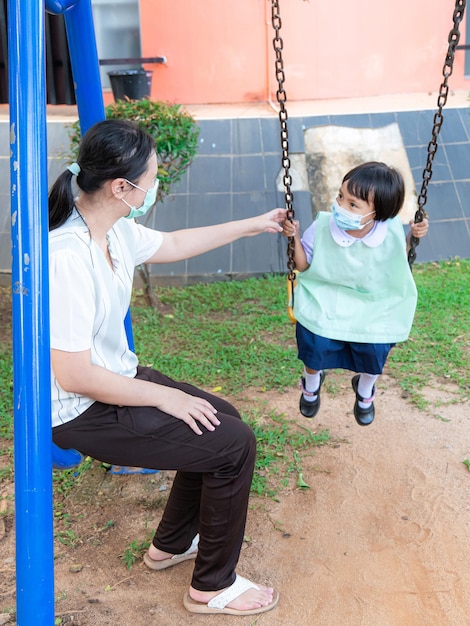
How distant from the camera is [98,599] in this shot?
2.84 m

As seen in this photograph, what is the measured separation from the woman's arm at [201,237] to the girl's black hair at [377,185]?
334 mm

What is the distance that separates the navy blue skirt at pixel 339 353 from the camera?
3418mm

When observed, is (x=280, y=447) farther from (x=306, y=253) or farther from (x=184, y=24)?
(x=184, y=24)

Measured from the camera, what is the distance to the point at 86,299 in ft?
7.50

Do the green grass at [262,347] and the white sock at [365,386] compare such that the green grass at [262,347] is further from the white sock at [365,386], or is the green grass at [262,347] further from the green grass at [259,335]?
the white sock at [365,386]

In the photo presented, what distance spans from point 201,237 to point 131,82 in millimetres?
5834

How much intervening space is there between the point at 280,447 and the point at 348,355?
71 centimetres

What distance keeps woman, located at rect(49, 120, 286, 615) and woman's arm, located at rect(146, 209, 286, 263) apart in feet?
1.17

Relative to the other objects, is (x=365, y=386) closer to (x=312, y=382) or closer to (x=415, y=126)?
(x=312, y=382)

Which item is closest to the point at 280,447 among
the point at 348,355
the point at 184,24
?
the point at 348,355

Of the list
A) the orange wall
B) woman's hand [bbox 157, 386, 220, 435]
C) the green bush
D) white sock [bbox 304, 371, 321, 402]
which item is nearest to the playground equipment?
woman's hand [bbox 157, 386, 220, 435]

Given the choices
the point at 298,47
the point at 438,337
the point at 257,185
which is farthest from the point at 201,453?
the point at 298,47

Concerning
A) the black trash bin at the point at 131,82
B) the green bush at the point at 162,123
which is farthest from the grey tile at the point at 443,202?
the black trash bin at the point at 131,82

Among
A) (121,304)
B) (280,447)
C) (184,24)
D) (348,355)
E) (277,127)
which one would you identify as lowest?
(280,447)
